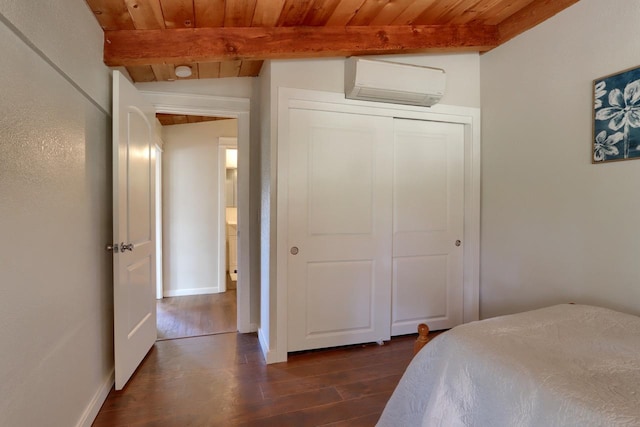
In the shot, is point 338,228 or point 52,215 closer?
point 52,215

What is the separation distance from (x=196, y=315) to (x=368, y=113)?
260cm

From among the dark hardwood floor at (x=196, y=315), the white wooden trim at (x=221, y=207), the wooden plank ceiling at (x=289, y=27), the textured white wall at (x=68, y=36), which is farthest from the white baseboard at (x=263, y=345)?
the wooden plank ceiling at (x=289, y=27)

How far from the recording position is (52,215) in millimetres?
1382

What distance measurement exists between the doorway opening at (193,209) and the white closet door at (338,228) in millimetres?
1720

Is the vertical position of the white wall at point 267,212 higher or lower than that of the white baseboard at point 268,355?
higher

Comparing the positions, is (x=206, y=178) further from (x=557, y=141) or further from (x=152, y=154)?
(x=557, y=141)

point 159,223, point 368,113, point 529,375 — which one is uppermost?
point 368,113

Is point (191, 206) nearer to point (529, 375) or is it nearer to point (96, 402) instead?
point (96, 402)

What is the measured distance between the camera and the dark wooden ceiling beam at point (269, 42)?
200 cm

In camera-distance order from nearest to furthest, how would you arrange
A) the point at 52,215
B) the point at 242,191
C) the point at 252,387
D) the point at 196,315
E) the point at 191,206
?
the point at 52,215, the point at 252,387, the point at 242,191, the point at 196,315, the point at 191,206

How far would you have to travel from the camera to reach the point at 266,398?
6.27ft

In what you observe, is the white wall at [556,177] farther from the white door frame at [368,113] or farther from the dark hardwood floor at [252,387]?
the dark hardwood floor at [252,387]

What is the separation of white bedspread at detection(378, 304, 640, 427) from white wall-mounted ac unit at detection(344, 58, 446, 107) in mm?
1730

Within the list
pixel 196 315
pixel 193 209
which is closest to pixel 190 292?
pixel 196 315
